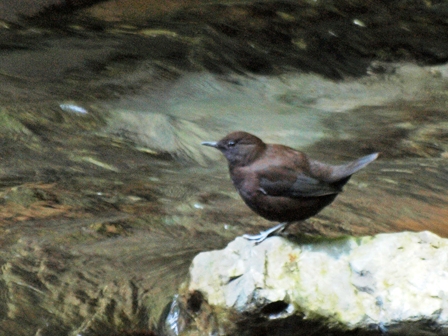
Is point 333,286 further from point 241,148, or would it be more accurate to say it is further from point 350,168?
point 241,148

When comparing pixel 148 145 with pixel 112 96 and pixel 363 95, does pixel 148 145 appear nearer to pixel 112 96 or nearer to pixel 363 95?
pixel 112 96

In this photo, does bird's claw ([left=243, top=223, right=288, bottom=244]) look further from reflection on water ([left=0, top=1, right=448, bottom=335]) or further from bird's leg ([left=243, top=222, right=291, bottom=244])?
reflection on water ([left=0, top=1, right=448, bottom=335])

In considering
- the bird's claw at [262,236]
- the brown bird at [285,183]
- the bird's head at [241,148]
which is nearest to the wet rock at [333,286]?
the bird's claw at [262,236]

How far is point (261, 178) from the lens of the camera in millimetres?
3504

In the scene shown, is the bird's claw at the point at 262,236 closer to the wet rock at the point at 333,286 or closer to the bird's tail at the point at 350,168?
the wet rock at the point at 333,286

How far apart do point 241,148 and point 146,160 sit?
7.41ft

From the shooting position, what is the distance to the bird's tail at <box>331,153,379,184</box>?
3.35 m

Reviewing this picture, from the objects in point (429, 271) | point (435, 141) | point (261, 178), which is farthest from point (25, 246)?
point (435, 141)

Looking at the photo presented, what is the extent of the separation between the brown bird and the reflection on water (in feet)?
1.96

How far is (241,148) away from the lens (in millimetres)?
3670

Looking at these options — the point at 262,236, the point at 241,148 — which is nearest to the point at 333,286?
the point at 262,236

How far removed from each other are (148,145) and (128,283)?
2.51 meters

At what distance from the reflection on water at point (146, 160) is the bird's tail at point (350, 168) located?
0.92m

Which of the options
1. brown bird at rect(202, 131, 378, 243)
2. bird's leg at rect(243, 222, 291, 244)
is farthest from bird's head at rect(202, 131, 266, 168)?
bird's leg at rect(243, 222, 291, 244)
